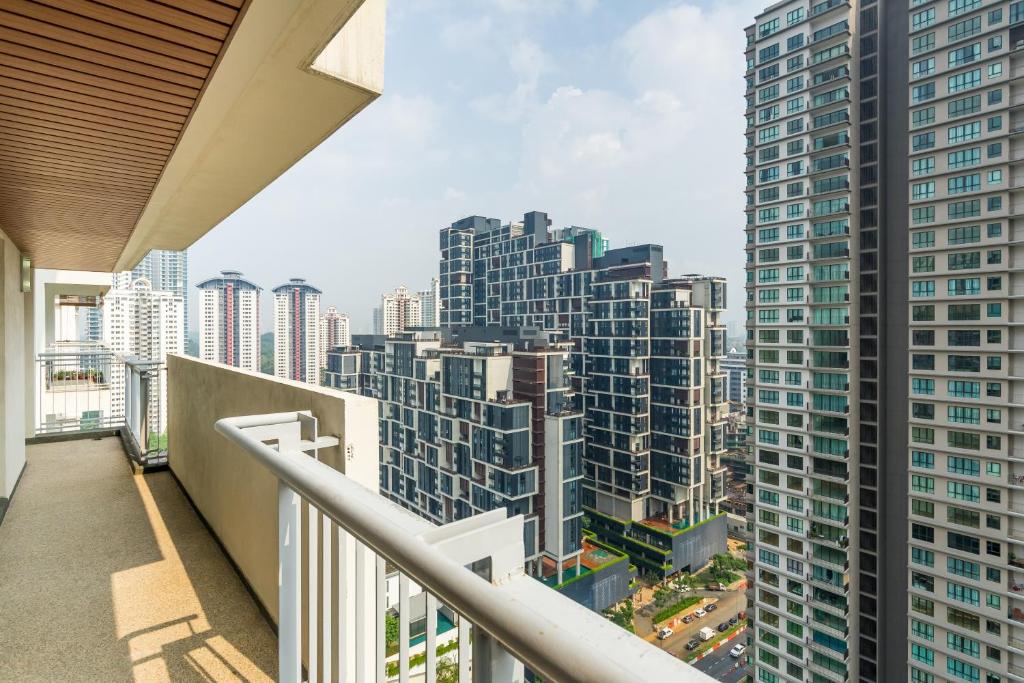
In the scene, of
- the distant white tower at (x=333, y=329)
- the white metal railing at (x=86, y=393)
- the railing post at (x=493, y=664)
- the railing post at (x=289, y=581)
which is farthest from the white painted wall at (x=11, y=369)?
the distant white tower at (x=333, y=329)

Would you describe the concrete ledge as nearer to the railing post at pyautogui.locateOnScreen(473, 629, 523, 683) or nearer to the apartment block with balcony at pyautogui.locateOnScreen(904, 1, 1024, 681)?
the railing post at pyautogui.locateOnScreen(473, 629, 523, 683)

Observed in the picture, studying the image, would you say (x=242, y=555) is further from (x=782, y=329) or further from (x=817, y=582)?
(x=817, y=582)

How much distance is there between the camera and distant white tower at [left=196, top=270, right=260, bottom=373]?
36.4 meters

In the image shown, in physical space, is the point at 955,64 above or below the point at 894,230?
above

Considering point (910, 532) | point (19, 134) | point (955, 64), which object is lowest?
point (910, 532)

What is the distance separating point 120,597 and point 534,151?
5635 centimetres

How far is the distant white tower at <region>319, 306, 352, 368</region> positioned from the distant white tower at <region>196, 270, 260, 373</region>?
203 inches

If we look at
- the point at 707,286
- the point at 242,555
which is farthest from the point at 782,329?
the point at 707,286

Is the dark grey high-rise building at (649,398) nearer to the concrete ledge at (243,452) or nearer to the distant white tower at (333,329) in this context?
the distant white tower at (333,329)

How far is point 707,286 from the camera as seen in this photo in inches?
1082

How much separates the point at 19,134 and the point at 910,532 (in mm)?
14329

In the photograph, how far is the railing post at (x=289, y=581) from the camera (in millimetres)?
981

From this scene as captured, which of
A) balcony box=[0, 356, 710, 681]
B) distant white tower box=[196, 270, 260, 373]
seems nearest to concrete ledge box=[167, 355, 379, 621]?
balcony box=[0, 356, 710, 681]

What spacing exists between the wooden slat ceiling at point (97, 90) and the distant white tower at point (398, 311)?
40.6 metres
